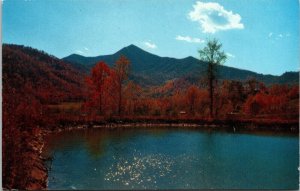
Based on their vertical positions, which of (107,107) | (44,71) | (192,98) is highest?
(44,71)

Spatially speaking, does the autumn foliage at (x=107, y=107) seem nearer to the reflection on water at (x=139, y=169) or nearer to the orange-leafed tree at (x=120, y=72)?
the orange-leafed tree at (x=120, y=72)

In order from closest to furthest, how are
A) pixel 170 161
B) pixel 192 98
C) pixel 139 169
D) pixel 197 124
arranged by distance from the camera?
pixel 139 169, pixel 170 161, pixel 197 124, pixel 192 98

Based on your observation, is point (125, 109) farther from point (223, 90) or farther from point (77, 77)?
point (77, 77)

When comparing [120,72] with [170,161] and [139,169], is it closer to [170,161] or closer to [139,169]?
[170,161]

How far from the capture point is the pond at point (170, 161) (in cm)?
1200

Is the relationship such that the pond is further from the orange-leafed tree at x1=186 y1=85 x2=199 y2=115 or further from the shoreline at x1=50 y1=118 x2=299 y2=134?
the orange-leafed tree at x1=186 y1=85 x2=199 y2=115

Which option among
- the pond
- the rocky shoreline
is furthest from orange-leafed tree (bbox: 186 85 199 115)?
the rocky shoreline

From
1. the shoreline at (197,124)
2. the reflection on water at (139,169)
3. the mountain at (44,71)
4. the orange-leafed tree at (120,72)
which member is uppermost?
the mountain at (44,71)

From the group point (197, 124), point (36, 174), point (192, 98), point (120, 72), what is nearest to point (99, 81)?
point (120, 72)

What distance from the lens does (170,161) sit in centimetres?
1488

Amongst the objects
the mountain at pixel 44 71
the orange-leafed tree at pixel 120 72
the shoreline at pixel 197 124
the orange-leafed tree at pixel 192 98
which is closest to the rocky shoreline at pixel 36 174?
the shoreline at pixel 197 124

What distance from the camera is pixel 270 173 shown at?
13289mm

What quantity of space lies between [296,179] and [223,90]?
34.2 meters

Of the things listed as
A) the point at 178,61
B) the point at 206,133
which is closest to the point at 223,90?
the point at 206,133
